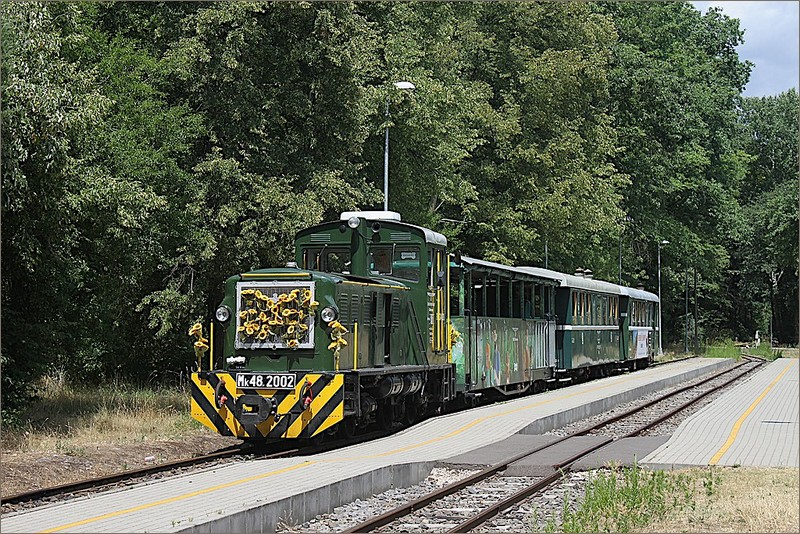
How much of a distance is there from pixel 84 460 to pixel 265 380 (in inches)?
115

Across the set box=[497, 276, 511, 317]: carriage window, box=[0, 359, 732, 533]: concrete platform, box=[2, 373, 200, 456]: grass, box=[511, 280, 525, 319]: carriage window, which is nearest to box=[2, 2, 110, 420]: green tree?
box=[2, 373, 200, 456]: grass

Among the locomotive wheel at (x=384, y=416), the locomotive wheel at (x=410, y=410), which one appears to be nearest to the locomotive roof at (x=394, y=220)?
the locomotive wheel at (x=410, y=410)

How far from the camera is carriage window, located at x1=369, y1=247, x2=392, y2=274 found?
20.3m

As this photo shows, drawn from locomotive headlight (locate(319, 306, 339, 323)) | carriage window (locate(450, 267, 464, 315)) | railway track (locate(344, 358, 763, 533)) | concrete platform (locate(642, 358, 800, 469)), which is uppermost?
carriage window (locate(450, 267, 464, 315))

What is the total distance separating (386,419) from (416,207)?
17302 millimetres

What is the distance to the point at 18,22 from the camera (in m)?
17.2

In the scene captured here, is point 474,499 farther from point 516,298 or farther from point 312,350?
point 516,298

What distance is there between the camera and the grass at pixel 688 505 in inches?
401

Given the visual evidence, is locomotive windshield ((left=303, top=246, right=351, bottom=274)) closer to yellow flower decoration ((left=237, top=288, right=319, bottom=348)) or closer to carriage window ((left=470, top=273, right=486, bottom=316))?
yellow flower decoration ((left=237, top=288, right=319, bottom=348))

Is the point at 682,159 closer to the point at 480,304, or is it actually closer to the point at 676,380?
the point at 676,380

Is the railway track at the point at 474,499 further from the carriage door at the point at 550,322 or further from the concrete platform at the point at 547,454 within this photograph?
the carriage door at the point at 550,322

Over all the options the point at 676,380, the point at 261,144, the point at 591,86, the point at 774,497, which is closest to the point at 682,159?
the point at 591,86

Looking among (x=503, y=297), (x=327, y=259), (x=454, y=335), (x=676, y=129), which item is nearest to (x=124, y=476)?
(x=327, y=259)

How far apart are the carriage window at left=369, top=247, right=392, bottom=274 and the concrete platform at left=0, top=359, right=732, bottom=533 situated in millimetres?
3069
